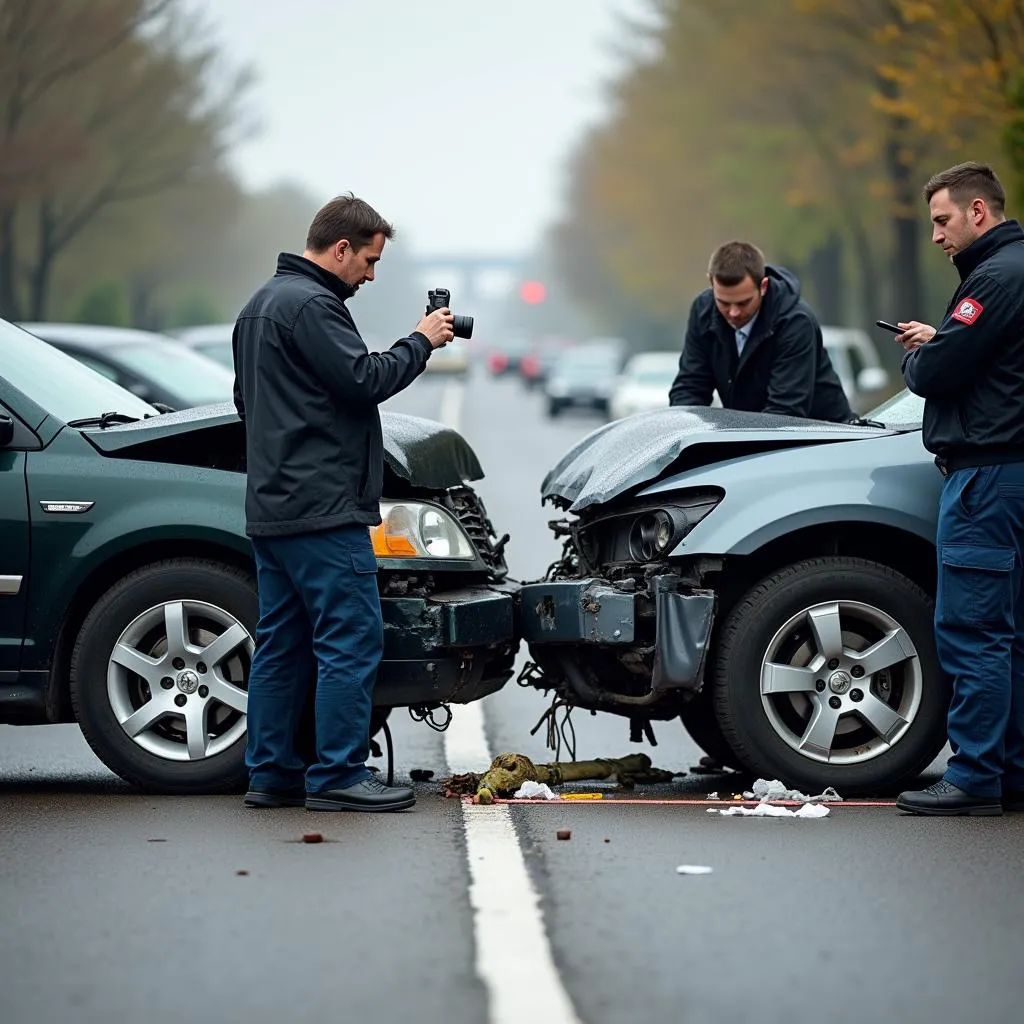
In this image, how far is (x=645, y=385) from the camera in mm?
32438

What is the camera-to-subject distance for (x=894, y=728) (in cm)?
675

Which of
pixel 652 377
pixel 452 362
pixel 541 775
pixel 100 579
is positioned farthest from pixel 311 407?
pixel 452 362

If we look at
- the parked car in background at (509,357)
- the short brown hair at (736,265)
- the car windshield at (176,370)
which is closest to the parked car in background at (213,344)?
the car windshield at (176,370)

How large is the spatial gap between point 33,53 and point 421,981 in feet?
99.4

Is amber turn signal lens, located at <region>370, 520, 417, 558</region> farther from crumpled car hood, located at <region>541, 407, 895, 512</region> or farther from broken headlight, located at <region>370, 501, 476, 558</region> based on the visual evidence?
crumpled car hood, located at <region>541, 407, 895, 512</region>

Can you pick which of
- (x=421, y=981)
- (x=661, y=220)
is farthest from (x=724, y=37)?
(x=421, y=981)

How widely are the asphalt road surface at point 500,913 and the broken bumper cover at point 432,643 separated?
35 centimetres

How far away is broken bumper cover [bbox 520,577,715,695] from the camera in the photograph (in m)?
6.68

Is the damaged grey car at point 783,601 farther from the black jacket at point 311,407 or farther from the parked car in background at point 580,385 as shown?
the parked car in background at point 580,385

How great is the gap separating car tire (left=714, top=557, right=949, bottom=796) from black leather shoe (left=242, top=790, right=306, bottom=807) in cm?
134

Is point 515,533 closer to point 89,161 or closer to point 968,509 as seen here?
point 968,509

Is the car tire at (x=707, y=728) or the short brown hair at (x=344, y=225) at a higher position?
the short brown hair at (x=344, y=225)

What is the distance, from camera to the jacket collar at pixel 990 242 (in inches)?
261

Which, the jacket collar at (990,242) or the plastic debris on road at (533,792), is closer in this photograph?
the jacket collar at (990,242)
